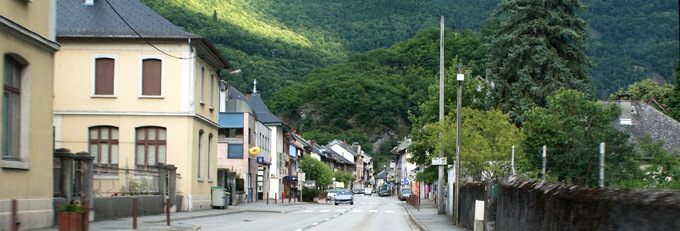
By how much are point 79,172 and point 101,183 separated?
2.31 metres

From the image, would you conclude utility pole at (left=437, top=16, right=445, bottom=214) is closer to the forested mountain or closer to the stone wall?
the stone wall

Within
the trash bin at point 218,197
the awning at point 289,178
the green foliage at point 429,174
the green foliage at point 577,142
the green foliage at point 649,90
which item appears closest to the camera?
the green foliage at point 577,142

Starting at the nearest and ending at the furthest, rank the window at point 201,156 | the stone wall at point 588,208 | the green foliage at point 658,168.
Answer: the stone wall at point 588,208, the green foliage at point 658,168, the window at point 201,156

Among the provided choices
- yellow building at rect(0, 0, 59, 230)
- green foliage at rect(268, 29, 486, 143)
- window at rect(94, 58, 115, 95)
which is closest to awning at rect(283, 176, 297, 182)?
green foliage at rect(268, 29, 486, 143)

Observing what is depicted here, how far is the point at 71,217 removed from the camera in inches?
607

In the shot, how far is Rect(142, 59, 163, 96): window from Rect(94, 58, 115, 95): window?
1.47 metres

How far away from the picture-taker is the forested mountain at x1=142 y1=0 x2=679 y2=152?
243 feet

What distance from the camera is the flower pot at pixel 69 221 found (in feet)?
50.3

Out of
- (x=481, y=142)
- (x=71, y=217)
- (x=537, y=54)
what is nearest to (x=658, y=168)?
(x=71, y=217)

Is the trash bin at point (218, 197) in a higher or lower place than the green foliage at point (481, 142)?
lower

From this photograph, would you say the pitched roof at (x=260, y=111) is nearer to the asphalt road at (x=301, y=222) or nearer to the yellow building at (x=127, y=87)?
the yellow building at (x=127, y=87)

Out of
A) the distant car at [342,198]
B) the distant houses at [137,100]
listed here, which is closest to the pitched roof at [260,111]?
the distant car at [342,198]

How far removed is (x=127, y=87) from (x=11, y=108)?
56.3 ft

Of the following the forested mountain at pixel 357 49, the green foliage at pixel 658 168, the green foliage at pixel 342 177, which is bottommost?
the green foliage at pixel 342 177
